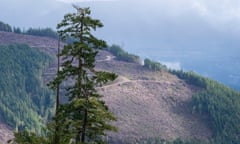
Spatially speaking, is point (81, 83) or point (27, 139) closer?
point (81, 83)

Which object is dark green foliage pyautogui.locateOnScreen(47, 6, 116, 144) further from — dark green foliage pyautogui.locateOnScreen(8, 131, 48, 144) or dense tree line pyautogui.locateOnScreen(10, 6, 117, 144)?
dark green foliage pyautogui.locateOnScreen(8, 131, 48, 144)

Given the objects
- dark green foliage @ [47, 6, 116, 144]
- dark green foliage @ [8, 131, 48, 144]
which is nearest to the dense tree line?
dark green foliage @ [47, 6, 116, 144]

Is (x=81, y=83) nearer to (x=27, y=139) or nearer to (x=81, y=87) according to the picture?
(x=81, y=87)

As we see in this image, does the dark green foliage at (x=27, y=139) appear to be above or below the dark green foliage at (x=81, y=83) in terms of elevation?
below

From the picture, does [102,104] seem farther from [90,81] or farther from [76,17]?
[76,17]

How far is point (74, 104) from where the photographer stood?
30500mm

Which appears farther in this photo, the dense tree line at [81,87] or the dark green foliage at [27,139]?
the dark green foliage at [27,139]

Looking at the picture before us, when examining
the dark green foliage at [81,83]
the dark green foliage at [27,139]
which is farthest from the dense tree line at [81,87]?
the dark green foliage at [27,139]

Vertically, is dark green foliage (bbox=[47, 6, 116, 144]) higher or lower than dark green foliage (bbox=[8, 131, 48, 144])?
higher

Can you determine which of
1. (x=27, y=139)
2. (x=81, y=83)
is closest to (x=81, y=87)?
(x=81, y=83)

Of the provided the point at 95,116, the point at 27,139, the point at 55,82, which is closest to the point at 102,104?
the point at 95,116

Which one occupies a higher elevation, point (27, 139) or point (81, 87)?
point (81, 87)

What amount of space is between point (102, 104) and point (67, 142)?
3087 mm

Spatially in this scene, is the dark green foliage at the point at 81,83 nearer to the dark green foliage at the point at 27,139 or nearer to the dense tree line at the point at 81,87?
the dense tree line at the point at 81,87
